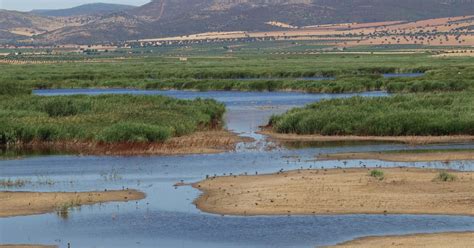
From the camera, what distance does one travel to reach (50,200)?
3003 cm

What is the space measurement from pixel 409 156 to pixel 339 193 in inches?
393

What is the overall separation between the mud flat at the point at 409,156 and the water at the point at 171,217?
98cm

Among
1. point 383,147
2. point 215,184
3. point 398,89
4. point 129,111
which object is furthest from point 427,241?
point 398,89

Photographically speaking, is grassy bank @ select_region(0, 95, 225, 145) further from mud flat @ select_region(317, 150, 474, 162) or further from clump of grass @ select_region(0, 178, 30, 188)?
clump of grass @ select_region(0, 178, 30, 188)

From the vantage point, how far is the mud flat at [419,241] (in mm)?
22453

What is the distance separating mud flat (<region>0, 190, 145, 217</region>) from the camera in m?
28.6

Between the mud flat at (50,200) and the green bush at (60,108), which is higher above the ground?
the mud flat at (50,200)

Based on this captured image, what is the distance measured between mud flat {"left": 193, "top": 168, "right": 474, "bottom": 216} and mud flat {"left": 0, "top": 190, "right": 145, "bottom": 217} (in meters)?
2.56

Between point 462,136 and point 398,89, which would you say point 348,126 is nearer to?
point 462,136

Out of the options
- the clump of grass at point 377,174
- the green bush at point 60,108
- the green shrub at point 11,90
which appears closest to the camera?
the clump of grass at point 377,174

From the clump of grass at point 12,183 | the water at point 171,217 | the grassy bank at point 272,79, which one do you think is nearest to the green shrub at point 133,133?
the water at point 171,217

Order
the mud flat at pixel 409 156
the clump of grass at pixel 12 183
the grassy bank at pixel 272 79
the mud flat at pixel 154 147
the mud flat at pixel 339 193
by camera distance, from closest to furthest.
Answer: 1. the mud flat at pixel 339 193
2. the clump of grass at pixel 12 183
3. the mud flat at pixel 409 156
4. the mud flat at pixel 154 147
5. the grassy bank at pixel 272 79

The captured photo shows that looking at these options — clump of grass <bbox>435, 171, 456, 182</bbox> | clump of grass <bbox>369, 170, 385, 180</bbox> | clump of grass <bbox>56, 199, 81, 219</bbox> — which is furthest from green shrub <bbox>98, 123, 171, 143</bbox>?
clump of grass <bbox>435, 171, 456, 182</bbox>

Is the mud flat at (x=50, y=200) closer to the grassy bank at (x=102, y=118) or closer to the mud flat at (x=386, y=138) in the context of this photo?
the grassy bank at (x=102, y=118)
